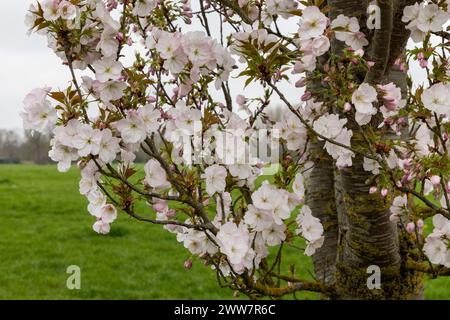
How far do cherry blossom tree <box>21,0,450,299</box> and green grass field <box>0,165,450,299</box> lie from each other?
16.5 feet

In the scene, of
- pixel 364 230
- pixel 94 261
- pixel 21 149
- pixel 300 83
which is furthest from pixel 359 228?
pixel 21 149

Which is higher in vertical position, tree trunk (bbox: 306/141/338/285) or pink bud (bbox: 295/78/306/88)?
pink bud (bbox: 295/78/306/88)

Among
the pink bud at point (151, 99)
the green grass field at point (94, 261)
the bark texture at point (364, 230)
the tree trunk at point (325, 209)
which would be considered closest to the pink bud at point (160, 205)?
the pink bud at point (151, 99)

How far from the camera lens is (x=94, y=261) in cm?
927

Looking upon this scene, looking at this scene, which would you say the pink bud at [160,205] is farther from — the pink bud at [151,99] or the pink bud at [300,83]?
the pink bud at [300,83]

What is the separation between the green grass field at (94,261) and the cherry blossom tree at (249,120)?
5016 mm

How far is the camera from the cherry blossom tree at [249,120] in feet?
6.55

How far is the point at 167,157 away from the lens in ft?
7.43

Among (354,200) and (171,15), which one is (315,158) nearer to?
(354,200)

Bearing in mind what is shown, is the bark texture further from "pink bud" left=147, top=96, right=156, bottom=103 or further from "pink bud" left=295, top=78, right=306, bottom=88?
"pink bud" left=147, top=96, right=156, bottom=103

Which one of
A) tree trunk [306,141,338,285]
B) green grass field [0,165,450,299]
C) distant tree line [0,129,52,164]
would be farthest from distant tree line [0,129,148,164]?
tree trunk [306,141,338,285]

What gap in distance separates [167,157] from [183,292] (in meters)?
5.70

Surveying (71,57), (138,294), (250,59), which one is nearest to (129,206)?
(71,57)

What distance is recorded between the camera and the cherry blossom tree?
200 centimetres
